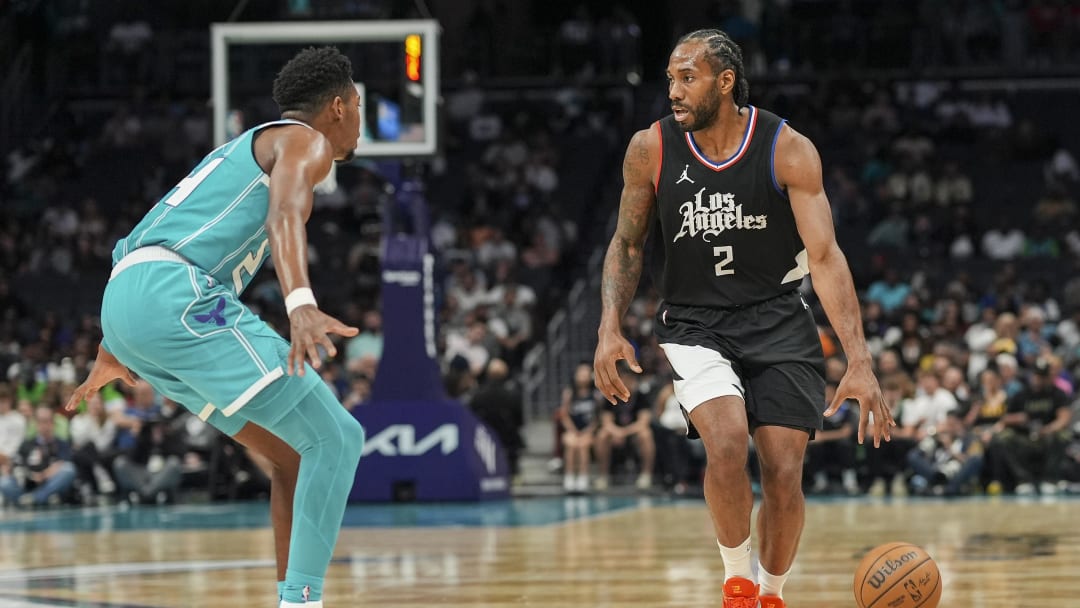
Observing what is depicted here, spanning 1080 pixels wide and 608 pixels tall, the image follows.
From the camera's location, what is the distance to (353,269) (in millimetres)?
20875

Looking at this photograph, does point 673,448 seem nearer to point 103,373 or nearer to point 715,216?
point 715,216

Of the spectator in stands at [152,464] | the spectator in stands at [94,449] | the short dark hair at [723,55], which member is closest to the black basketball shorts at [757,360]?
the short dark hair at [723,55]

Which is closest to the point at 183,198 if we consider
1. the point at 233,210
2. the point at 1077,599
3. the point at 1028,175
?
the point at 233,210

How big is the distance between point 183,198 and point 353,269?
15.8 meters

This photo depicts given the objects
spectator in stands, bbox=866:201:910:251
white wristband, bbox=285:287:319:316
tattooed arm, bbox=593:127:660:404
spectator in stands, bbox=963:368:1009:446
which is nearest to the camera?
white wristband, bbox=285:287:319:316

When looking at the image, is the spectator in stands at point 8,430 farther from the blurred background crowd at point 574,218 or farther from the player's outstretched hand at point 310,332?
the player's outstretched hand at point 310,332

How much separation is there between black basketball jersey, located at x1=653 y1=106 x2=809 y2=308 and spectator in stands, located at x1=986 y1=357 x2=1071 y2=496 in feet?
33.8

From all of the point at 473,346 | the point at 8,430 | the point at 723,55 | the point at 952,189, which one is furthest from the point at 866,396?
the point at 952,189

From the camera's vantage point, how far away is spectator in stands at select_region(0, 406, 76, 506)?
15.8 metres

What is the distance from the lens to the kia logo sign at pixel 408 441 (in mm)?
14625

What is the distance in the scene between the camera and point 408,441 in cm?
1474

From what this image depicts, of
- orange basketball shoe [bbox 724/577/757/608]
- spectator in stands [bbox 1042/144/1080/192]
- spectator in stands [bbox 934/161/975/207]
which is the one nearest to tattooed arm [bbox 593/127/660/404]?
orange basketball shoe [bbox 724/577/757/608]

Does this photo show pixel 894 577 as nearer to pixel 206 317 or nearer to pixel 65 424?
pixel 206 317

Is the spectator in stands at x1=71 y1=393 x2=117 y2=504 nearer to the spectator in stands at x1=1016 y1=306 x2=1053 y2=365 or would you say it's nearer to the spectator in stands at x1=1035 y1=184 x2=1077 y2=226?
the spectator in stands at x1=1016 y1=306 x2=1053 y2=365
